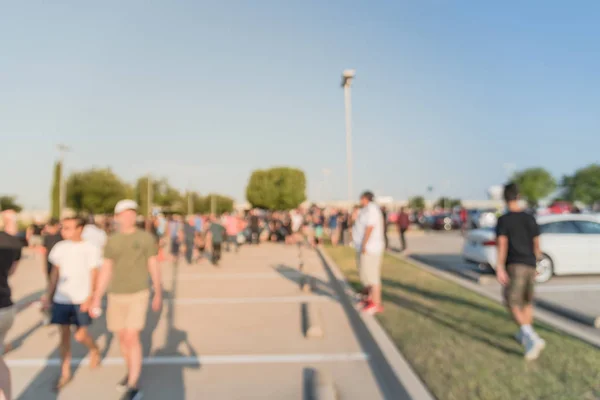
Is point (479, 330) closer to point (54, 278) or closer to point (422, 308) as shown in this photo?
point (422, 308)

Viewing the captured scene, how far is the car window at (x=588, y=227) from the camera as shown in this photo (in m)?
12.0

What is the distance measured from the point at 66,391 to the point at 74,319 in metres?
0.71

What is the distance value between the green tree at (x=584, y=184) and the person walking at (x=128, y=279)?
8342 cm

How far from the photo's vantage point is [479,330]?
667 centimetres

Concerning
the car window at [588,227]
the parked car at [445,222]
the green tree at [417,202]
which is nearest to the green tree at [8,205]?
the car window at [588,227]

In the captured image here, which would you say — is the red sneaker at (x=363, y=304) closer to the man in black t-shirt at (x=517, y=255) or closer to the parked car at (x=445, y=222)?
the man in black t-shirt at (x=517, y=255)

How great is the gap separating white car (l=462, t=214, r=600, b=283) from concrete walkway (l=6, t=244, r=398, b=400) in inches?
146

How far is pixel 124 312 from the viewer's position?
494cm

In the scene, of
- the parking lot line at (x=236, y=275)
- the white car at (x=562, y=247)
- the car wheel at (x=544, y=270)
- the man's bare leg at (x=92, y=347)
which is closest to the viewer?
the man's bare leg at (x=92, y=347)

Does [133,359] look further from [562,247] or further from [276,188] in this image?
[276,188]

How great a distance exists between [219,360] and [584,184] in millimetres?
96147

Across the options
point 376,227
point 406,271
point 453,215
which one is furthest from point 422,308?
point 453,215

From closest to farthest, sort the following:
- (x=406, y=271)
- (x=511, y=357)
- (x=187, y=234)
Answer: (x=511, y=357) → (x=406, y=271) → (x=187, y=234)

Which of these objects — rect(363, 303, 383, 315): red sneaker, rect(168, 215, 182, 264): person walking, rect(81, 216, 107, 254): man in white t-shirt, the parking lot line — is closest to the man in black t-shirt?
rect(363, 303, 383, 315): red sneaker
